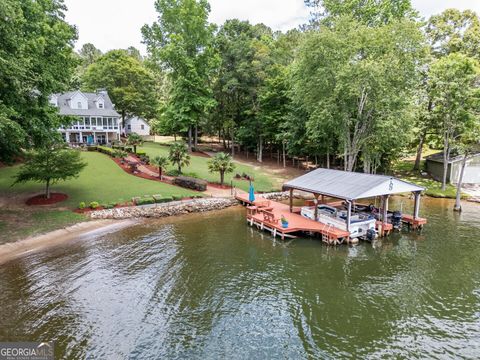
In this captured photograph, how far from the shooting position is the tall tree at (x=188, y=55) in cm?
4744

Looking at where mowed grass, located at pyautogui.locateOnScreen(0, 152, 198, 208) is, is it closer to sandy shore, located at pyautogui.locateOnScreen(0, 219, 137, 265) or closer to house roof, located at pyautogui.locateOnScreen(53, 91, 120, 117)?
sandy shore, located at pyautogui.locateOnScreen(0, 219, 137, 265)

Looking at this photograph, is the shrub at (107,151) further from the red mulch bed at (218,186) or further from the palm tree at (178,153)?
the red mulch bed at (218,186)

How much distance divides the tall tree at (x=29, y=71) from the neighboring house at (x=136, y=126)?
46.8m

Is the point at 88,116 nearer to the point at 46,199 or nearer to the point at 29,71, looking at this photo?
the point at 46,199

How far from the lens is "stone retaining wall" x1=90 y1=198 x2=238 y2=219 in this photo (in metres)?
23.6

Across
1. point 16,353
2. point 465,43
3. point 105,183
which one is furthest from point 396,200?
point 16,353

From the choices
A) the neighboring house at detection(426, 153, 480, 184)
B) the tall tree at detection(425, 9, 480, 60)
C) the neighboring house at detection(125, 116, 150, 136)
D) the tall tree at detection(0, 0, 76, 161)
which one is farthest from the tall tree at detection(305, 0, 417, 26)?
the neighboring house at detection(125, 116, 150, 136)

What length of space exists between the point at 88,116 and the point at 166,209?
3427 centimetres

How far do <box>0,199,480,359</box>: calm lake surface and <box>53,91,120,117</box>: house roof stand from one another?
3847 centimetres

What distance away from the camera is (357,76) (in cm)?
2833

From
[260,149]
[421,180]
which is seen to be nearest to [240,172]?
[260,149]

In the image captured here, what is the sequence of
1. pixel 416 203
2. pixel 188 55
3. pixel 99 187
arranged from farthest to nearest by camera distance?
pixel 188 55 → pixel 99 187 → pixel 416 203

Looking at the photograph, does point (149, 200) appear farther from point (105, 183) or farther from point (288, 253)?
point (288, 253)

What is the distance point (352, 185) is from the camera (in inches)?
786
